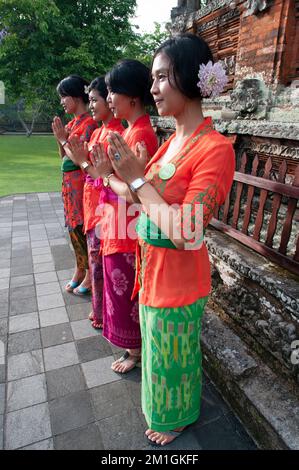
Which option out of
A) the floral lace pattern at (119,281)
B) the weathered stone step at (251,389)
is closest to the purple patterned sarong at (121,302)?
the floral lace pattern at (119,281)

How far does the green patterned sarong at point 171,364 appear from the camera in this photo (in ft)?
5.60

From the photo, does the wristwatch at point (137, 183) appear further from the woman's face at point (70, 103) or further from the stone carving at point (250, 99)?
the stone carving at point (250, 99)

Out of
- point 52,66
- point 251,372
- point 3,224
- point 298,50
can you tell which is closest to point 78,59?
point 52,66

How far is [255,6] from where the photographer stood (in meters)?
3.88

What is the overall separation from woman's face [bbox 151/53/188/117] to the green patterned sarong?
39.9 inches

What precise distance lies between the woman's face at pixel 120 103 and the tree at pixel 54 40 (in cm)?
1273

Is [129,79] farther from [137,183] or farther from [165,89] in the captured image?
[137,183]

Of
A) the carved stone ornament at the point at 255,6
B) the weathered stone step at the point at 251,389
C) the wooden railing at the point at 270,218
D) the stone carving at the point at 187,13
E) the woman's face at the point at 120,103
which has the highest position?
the stone carving at the point at 187,13

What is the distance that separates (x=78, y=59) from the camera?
13.3m

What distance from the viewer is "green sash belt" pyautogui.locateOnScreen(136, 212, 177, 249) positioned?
1.56 metres
